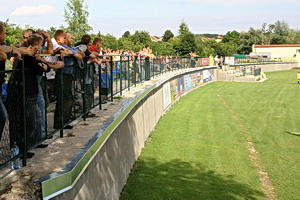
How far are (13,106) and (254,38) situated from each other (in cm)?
10779

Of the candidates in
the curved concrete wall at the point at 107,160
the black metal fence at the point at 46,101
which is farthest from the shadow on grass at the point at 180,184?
the black metal fence at the point at 46,101

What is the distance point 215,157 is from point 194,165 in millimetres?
1148

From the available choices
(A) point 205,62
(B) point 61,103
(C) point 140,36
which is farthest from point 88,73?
(C) point 140,36

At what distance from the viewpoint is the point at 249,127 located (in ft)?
53.2

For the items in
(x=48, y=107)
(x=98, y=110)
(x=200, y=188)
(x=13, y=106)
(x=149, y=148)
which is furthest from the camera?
(x=149, y=148)

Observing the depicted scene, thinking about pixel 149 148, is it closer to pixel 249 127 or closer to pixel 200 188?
pixel 200 188

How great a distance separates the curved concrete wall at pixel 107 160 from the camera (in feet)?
13.4

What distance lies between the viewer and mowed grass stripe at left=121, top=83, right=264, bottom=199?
8227mm

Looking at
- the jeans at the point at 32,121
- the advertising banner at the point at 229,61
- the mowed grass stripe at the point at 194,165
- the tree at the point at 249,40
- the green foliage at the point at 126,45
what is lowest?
the mowed grass stripe at the point at 194,165

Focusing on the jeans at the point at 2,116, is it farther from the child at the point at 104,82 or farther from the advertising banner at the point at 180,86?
the advertising banner at the point at 180,86

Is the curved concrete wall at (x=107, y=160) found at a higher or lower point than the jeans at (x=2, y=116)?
lower

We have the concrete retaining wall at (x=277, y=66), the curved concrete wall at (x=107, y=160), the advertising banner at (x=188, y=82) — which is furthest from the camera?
the concrete retaining wall at (x=277, y=66)

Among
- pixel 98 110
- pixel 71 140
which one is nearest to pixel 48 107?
pixel 71 140

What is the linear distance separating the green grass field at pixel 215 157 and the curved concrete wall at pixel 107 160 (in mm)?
505
